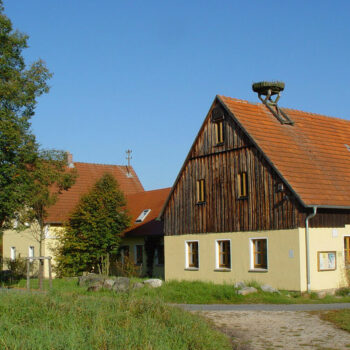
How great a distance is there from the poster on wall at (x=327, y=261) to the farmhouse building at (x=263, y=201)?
0.04 metres

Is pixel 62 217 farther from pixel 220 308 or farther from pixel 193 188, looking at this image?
pixel 220 308

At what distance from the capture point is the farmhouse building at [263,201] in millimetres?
21984

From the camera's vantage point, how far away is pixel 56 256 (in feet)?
112

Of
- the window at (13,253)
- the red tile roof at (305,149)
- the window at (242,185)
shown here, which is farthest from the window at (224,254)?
the window at (13,253)

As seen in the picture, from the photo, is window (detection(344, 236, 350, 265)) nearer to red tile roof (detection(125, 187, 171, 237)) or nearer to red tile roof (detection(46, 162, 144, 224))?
red tile roof (detection(125, 187, 171, 237))

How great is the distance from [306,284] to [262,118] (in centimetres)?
825

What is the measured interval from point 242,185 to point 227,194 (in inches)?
36.4

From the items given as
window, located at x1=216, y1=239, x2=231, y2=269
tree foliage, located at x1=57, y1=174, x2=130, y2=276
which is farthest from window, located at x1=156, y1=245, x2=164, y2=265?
window, located at x1=216, y1=239, x2=231, y2=269

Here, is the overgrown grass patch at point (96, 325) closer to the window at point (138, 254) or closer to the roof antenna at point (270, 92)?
the roof antenna at point (270, 92)

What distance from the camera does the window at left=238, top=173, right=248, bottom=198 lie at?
2441cm

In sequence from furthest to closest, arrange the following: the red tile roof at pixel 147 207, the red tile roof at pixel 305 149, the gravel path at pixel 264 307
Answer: the red tile roof at pixel 147 207, the red tile roof at pixel 305 149, the gravel path at pixel 264 307

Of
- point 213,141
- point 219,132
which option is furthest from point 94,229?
point 219,132

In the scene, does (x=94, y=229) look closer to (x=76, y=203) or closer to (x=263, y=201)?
(x=76, y=203)

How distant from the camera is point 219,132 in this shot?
26.0 m
